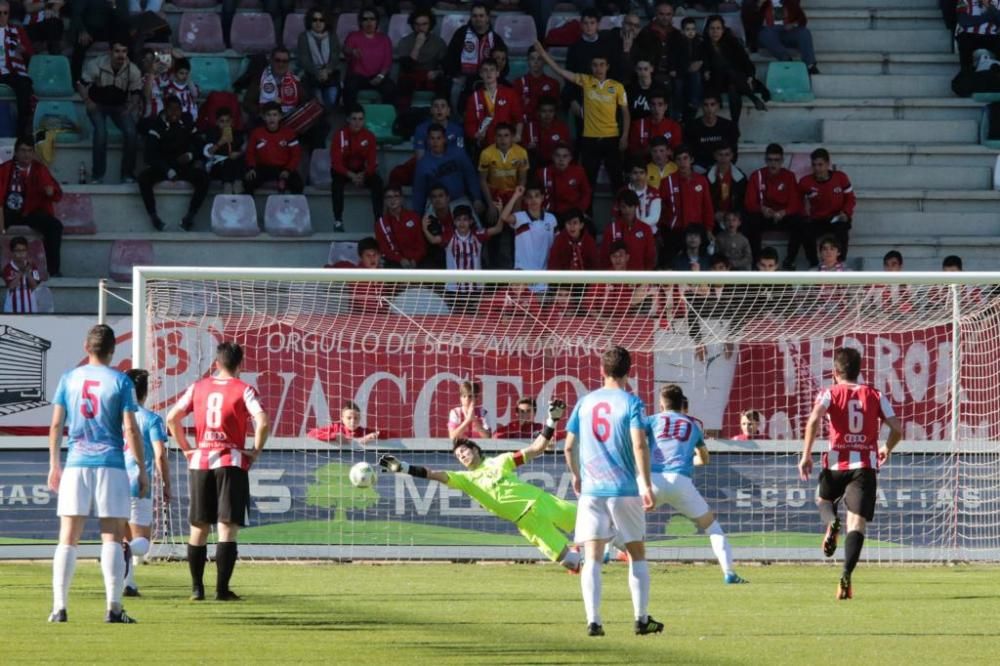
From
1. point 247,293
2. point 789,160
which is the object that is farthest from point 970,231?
point 247,293

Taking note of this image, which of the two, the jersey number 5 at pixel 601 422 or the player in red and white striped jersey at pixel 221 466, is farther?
the player in red and white striped jersey at pixel 221 466

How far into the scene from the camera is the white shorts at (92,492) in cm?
1008

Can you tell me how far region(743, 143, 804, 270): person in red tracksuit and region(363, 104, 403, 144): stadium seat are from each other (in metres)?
4.82

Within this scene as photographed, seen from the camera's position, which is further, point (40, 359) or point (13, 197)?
point (13, 197)

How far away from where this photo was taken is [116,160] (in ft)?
71.1

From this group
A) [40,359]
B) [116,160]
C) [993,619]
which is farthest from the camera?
[116,160]

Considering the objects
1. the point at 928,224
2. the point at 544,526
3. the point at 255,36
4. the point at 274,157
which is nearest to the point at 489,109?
the point at 274,157

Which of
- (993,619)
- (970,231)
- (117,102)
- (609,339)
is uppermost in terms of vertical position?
(117,102)

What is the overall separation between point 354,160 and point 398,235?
1.53 meters

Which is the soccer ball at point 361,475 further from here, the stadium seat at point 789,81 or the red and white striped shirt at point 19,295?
the stadium seat at point 789,81

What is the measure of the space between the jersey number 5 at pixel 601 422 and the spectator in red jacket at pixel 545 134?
1094 cm

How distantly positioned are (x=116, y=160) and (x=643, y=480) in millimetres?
13738

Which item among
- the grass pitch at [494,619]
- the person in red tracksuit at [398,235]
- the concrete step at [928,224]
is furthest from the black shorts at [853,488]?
the concrete step at [928,224]

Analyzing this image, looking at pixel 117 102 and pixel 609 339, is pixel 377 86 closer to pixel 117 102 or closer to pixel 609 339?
pixel 117 102
